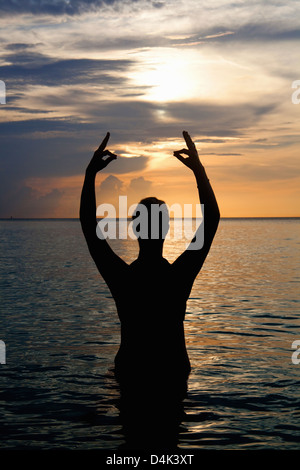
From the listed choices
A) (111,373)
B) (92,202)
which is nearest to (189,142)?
(92,202)

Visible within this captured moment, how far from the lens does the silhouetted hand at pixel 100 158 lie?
6.06 m

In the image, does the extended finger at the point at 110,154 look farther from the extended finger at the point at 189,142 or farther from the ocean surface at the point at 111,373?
the ocean surface at the point at 111,373

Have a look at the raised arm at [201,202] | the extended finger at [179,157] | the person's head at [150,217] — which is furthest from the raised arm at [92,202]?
the raised arm at [201,202]

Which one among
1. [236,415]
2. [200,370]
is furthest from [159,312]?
[200,370]

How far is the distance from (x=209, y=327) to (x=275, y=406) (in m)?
8.18

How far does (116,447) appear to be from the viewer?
759cm

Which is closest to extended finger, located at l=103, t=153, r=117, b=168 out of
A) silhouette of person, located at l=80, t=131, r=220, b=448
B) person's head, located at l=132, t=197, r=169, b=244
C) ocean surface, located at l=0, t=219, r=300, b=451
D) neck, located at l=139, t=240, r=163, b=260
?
silhouette of person, located at l=80, t=131, r=220, b=448

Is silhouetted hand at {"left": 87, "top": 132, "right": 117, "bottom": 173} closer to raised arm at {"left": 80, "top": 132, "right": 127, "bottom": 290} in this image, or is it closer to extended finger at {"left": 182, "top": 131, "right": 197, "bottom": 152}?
raised arm at {"left": 80, "top": 132, "right": 127, "bottom": 290}

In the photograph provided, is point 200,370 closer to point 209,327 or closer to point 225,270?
point 209,327

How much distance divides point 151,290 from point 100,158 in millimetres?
1528

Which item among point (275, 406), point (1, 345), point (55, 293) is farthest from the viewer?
point (55, 293)

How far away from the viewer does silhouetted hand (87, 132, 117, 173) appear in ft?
19.9

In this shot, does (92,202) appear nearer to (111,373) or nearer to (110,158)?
(110,158)

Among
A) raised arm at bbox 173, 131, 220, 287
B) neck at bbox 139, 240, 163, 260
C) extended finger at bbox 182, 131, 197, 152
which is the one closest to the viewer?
raised arm at bbox 173, 131, 220, 287
